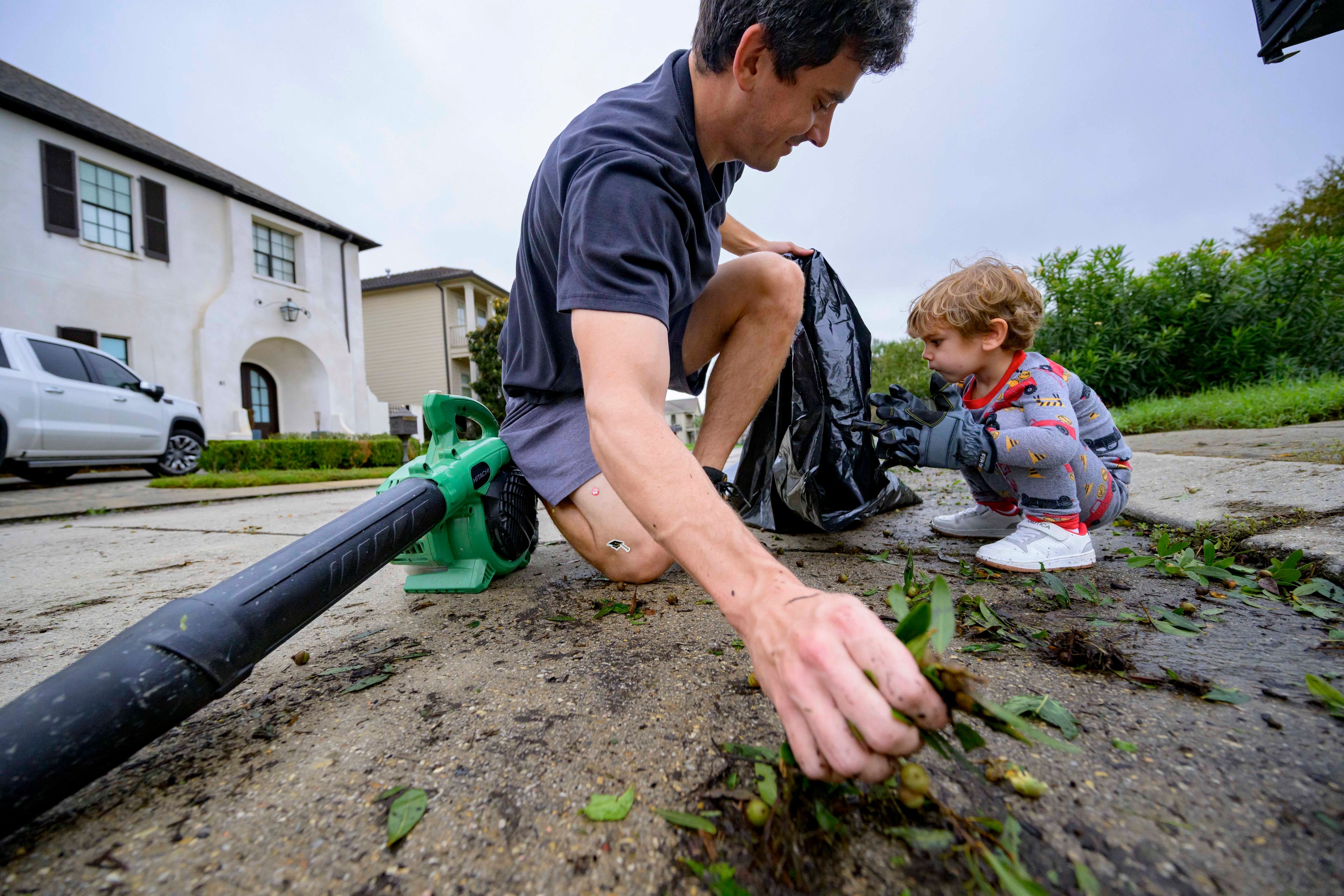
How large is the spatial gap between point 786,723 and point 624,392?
22.7 inches

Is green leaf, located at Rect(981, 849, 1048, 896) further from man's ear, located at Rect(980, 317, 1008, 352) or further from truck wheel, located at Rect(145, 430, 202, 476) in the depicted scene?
truck wheel, located at Rect(145, 430, 202, 476)

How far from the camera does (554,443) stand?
1728 mm

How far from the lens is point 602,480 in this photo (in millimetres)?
1646

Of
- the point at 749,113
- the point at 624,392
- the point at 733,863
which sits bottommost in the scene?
the point at 733,863

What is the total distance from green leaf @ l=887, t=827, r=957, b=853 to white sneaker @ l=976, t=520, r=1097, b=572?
1196mm

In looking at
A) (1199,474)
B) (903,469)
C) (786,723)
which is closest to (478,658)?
(786,723)

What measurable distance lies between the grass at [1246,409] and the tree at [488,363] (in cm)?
1320

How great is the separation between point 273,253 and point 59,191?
3282 mm

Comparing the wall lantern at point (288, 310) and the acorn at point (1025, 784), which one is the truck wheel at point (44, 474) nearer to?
the wall lantern at point (288, 310)

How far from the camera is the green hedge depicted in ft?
26.6

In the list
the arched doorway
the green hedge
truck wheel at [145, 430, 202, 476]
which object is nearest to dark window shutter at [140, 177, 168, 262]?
the arched doorway

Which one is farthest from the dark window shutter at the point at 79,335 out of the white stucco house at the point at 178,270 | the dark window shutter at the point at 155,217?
the dark window shutter at the point at 155,217

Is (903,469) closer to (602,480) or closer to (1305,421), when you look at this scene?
(1305,421)

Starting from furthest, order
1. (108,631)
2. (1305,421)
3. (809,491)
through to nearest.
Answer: (1305,421) < (809,491) < (108,631)
